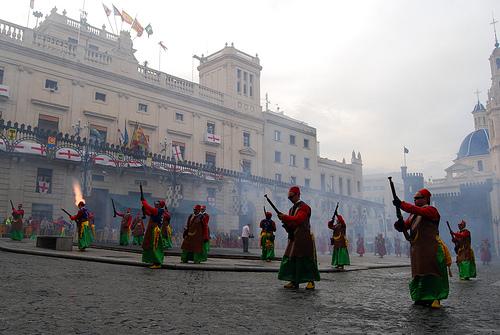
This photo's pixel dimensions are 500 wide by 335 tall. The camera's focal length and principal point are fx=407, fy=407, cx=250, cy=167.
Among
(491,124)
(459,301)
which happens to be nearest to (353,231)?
(491,124)

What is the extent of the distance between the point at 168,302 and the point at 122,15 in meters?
32.1

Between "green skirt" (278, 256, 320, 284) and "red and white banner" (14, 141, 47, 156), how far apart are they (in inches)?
813

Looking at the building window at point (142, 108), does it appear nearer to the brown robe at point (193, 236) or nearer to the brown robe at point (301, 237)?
the brown robe at point (193, 236)

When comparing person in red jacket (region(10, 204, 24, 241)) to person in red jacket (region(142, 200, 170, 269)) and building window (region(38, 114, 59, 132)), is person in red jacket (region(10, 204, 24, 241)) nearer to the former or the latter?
person in red jacket (region(142, 200, 170, 269))

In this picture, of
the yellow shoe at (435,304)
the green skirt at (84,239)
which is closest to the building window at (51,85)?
the green skirt at (84,239)

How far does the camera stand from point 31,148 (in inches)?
933

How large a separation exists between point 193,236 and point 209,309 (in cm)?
695

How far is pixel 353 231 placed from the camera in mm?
48750

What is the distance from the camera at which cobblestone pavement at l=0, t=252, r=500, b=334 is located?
3572mm

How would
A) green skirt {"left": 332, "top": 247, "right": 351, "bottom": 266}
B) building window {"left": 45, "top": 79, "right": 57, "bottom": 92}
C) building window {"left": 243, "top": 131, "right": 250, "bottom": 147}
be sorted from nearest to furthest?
green skirt {"left": 332, "top": 247, "right": 351, "bottom": 266} → building window {"left": 45, "top": 79, "right": 57, "bottom": 92} → building window {"left": 243, "top": 131, "right": 250, "bottom": 147}

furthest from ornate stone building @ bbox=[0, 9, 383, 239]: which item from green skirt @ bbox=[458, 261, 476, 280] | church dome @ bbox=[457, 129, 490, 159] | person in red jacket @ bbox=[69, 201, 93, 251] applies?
church dome @ bbox=[457, 129, 490, 159]

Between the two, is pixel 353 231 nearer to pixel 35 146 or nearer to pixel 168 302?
pixel 35 146

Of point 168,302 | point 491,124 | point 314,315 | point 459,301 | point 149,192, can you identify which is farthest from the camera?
point 491,124

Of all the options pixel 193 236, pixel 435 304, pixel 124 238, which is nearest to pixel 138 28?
pixel 124 238
